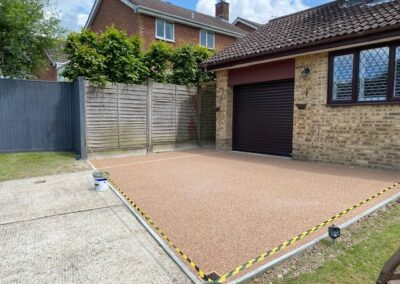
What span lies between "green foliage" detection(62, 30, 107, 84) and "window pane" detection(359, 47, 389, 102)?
23.9 feet

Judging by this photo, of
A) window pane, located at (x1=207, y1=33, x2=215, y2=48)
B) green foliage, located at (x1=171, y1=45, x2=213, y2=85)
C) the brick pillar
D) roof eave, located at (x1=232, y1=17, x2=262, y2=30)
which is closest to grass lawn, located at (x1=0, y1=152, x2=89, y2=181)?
green foliage, located at (x1=171, y1=45, x2=213, y2=85)

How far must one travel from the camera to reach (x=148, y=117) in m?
10.1

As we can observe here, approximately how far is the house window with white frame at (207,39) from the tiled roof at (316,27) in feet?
28.1

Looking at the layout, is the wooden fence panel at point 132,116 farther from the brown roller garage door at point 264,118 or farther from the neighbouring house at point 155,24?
the neighbouring house at point 155,24

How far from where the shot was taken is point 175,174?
695 cm

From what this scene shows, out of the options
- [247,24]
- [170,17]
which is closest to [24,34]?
[170,17]

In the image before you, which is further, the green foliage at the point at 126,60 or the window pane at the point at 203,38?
the window pane at the point at 203,38

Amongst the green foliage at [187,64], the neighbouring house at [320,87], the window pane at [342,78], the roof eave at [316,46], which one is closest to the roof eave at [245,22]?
the neighbouring house at [320,87]

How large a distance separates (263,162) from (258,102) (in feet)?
8.11

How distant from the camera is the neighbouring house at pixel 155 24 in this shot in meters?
17.0

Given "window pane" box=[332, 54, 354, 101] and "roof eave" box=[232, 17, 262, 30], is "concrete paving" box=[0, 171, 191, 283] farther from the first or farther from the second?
"roof eave" box=[232, 17, 262, 30]

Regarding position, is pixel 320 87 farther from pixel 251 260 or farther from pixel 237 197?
pixel 251 260

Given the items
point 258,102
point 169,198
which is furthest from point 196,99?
point 169,198

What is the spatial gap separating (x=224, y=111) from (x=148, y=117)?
9.31 ft
